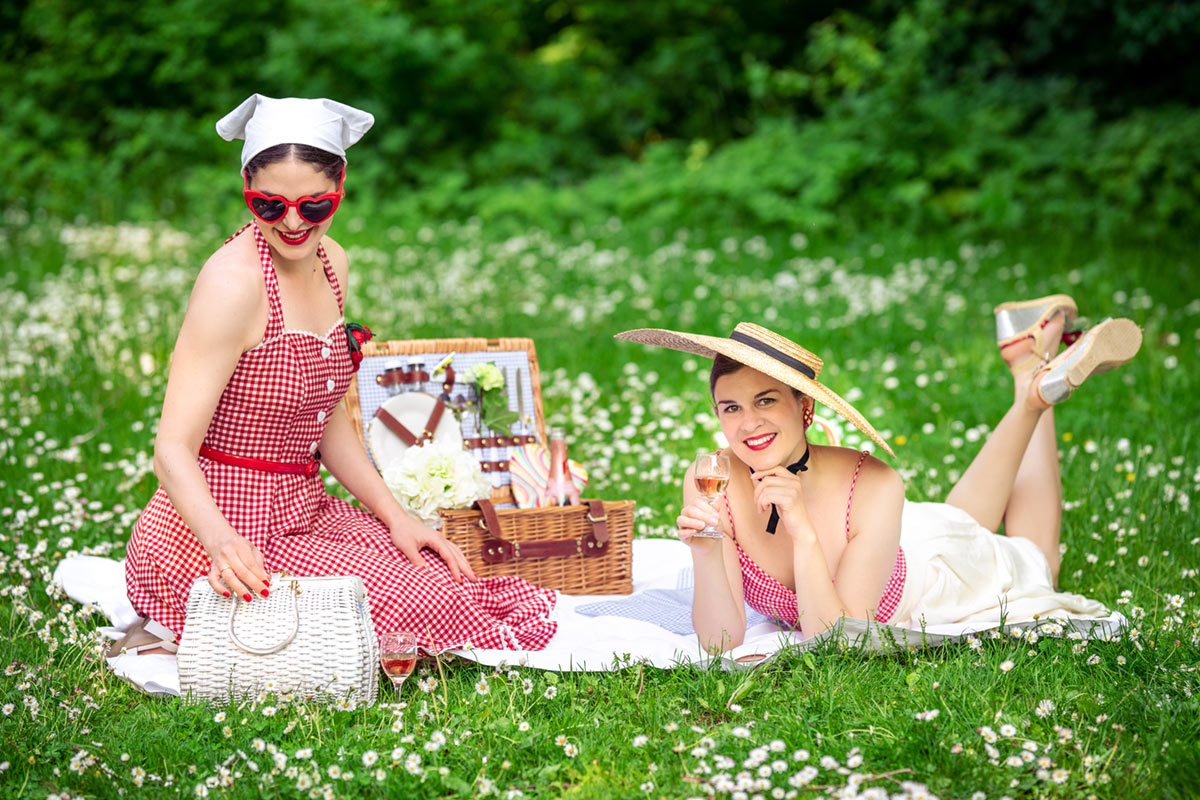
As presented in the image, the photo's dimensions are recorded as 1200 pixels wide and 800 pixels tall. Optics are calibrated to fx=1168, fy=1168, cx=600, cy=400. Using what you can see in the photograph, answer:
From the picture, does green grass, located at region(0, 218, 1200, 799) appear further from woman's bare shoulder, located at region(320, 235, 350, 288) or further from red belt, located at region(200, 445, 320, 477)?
woman's bare shoulder, located at region(320, 235, 350, 288)

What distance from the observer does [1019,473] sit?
4.39 meters

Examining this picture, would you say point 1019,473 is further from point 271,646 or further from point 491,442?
point 271,646

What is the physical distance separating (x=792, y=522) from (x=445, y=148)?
11508 millimetres

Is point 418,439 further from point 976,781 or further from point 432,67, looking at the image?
point 432,67

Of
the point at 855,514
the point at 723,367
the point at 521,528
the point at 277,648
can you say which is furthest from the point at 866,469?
the point at 277,648

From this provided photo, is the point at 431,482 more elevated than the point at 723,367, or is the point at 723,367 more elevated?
the point at 723,367

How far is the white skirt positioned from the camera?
3738 mm

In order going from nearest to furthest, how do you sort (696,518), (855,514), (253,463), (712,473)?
(712,473) < (696,518) < (855,514) < (253,463)

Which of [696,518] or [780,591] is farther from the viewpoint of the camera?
[780,591]

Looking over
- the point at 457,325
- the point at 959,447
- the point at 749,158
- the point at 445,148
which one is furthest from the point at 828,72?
the point at 959,447

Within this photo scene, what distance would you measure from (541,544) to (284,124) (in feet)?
5.63

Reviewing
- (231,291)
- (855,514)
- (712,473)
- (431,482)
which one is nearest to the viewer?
(712,473)

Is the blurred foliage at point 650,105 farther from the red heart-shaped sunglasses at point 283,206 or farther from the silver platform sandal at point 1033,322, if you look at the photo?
the red heart-shaped sunglasses at point 283,206

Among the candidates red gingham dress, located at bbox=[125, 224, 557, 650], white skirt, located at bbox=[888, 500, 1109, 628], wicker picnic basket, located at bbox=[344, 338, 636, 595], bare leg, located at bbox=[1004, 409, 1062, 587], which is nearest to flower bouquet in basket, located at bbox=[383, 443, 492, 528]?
wicker picnic basket, located at bbox=[344, 338, 636, 595]
